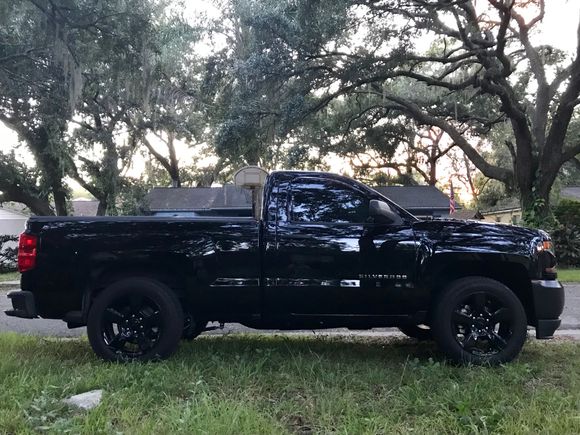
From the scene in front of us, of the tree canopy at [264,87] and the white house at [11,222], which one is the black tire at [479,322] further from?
the white house at [11,222]

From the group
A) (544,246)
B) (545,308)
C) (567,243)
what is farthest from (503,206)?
(545,308)

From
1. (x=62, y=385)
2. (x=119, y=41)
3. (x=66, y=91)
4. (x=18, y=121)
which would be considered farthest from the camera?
(x=18, y=121)

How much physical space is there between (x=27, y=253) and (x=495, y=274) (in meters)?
4.57

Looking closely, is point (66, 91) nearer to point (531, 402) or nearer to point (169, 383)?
point (169, 383)

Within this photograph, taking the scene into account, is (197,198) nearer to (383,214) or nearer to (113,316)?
(113,316)

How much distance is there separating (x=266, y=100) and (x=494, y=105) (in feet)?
37.8

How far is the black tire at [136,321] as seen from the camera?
5133 millimetres

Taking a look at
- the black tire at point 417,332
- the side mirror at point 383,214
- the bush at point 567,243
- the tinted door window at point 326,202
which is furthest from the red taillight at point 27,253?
the bush at point 567,243

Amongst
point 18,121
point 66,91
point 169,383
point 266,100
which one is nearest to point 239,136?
point 266,100

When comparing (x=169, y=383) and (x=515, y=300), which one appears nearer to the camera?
(x=169, y=383)

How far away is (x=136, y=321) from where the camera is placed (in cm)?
521

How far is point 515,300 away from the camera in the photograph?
5.14 metres

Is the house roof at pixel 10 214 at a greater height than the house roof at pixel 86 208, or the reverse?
the house roof at pixel 86 208

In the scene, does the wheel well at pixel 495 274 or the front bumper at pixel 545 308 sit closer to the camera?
the front bumper at pixel 545 308
